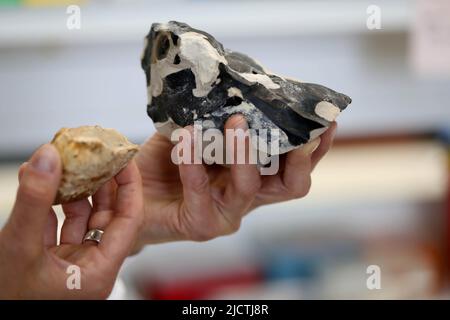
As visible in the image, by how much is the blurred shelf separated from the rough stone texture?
0.52m

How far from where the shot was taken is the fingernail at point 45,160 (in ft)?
1.45

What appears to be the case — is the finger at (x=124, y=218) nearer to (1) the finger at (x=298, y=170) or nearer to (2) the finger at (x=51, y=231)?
(2) the finger at (x=51, y=231)

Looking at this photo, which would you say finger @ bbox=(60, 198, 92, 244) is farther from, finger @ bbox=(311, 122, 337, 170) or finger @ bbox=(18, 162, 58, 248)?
finger @ bbox=(311, 122, 337, 170)

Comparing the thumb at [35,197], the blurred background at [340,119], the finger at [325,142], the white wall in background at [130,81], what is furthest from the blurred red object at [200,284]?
the thumb at [35,197]

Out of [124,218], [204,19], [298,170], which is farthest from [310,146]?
[204,19]

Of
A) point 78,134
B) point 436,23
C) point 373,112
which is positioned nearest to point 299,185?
point 78,134

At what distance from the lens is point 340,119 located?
1251 mm

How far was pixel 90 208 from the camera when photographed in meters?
0.58

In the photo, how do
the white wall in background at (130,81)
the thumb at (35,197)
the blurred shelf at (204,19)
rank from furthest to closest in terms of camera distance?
1. the white wall in background at (130,81)
2. the blurred shelf at (204,19)
3. the thumb at (35,197)

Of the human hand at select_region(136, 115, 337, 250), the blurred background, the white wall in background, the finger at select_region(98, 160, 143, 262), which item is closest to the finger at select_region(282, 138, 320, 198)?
the human hand at select_region(136, 115, 337, 250)

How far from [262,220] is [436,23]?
1.57 ft

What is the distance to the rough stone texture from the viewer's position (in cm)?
50

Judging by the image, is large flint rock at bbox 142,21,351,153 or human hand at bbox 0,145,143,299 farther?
large flint rock at bbox 142,21,351,153
